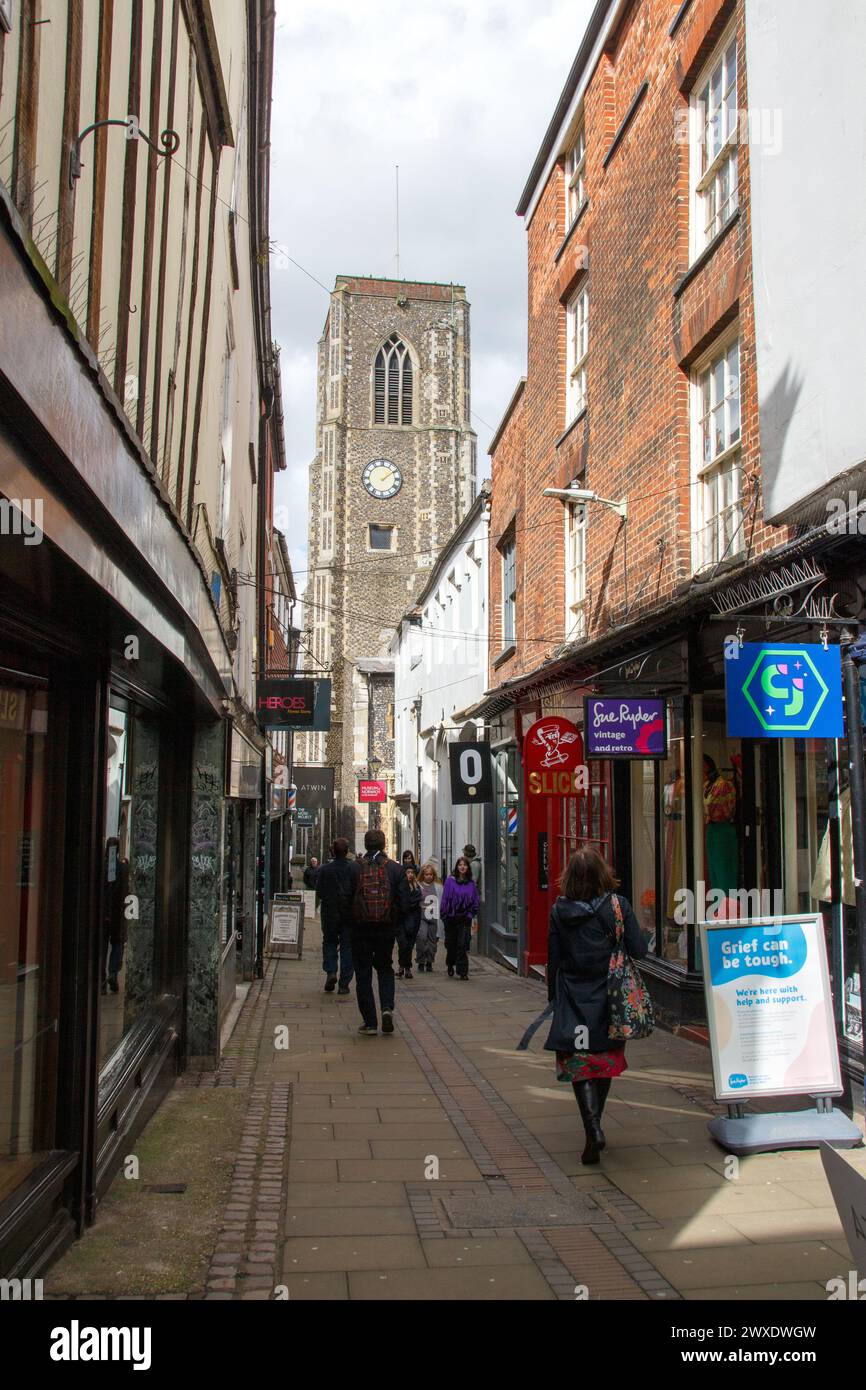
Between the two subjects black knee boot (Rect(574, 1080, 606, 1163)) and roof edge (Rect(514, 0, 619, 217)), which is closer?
black knee boot (Rect(574, 1080, 606, 1163))

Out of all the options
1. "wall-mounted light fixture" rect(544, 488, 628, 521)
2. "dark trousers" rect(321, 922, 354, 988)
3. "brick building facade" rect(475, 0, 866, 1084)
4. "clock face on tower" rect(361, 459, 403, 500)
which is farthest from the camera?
"clock face on tower" rect(361, 459, 403, 500)

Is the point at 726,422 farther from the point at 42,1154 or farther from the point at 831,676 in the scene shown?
the point at 42,1154

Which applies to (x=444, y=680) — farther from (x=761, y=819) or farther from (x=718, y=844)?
(x=761, y=819)

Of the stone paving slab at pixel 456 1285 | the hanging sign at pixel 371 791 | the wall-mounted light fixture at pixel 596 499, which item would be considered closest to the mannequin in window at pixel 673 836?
the wall-mounted light fixture at pixel 596 499

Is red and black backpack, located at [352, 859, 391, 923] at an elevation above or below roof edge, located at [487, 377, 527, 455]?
below

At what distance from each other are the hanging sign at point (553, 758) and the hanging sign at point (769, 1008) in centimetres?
638

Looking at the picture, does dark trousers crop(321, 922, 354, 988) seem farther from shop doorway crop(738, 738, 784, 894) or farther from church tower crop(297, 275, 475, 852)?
church tower crop(297, 275, 475, 852)

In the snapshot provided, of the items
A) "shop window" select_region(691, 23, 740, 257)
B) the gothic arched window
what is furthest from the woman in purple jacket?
the gothic arched window

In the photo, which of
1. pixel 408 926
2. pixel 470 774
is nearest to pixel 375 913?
pixel 408 926

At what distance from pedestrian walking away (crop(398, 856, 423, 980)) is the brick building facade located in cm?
184

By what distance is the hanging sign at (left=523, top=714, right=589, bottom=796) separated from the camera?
13039 millimetres

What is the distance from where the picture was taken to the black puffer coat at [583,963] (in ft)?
21.2

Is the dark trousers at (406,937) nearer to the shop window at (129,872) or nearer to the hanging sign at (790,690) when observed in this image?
the shop window at (129,872)

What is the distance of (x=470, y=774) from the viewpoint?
59.7 ft
